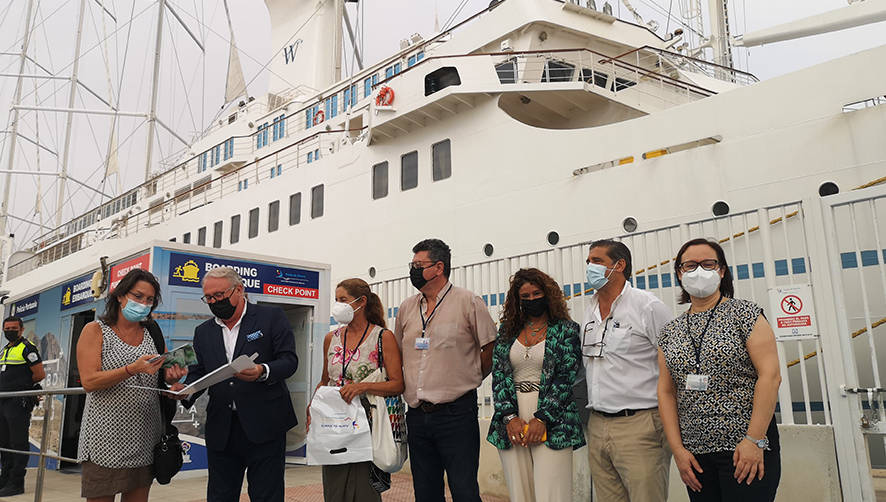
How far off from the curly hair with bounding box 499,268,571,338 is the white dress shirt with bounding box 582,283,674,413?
0.23m

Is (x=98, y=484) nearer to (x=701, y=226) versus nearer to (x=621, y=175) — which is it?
(x=701, y=226)

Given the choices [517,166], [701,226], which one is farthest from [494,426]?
[517,166]

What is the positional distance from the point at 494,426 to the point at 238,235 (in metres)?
16.0

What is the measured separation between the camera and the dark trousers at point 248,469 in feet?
11.7

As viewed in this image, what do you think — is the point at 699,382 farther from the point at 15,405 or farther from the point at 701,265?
the point at 15,405

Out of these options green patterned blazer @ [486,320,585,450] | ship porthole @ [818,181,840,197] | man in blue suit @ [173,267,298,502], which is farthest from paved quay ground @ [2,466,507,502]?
ship porthole @ [818,181,840,197]

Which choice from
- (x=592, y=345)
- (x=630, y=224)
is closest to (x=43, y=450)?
(x=592, y=345)

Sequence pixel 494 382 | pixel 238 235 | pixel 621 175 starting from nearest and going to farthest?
pixel 494 382, pixel 621 175, pixel 238 235

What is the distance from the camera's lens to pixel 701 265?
302 centimetres

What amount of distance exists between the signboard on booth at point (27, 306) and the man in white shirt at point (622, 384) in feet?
27.4

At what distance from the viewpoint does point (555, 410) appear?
132 inches

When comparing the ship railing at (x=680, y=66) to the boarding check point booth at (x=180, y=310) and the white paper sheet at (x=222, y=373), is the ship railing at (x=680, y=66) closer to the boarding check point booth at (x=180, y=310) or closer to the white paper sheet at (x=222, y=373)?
the boarding check point booth at (x=180, y=310)

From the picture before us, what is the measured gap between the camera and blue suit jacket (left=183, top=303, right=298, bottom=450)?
3.53 meters

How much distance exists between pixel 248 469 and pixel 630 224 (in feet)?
22.2
